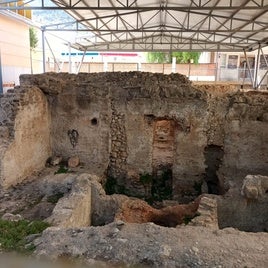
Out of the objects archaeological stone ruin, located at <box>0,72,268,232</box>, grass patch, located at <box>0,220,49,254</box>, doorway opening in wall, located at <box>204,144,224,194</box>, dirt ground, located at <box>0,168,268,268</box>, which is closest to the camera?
dirt ground, located at <box>0,168,268,268</box>

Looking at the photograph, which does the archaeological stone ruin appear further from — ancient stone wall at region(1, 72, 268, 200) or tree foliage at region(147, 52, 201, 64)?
tree foliage at region(147, 52, 201, 64)

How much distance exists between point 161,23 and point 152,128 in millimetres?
9788

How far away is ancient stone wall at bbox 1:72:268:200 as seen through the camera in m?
9.81

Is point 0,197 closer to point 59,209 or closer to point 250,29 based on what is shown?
point 59,209

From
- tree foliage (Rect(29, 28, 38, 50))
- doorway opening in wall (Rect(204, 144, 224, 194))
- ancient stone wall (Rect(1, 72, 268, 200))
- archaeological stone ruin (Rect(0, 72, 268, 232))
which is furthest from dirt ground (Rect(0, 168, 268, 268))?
tree foliage (Rect(29, 28, 38, 50))

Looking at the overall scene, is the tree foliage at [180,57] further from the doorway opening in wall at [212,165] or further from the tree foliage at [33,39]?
the doorway opening in wall at [212,165]

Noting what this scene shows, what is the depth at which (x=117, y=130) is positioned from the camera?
10625 mm

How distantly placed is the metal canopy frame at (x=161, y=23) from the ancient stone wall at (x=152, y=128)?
3017 millimetres

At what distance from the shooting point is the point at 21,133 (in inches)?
346

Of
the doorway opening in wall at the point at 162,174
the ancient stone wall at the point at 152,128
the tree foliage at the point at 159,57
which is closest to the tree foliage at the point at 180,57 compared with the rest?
the tree foliage at the point at 159,57

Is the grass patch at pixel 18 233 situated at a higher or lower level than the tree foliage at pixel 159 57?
lower

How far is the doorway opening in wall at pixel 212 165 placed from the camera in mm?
10258

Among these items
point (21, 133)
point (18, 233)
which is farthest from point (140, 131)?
point (18, 233)

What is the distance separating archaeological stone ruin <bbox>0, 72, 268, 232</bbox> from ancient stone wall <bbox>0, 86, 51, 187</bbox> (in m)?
0.03
